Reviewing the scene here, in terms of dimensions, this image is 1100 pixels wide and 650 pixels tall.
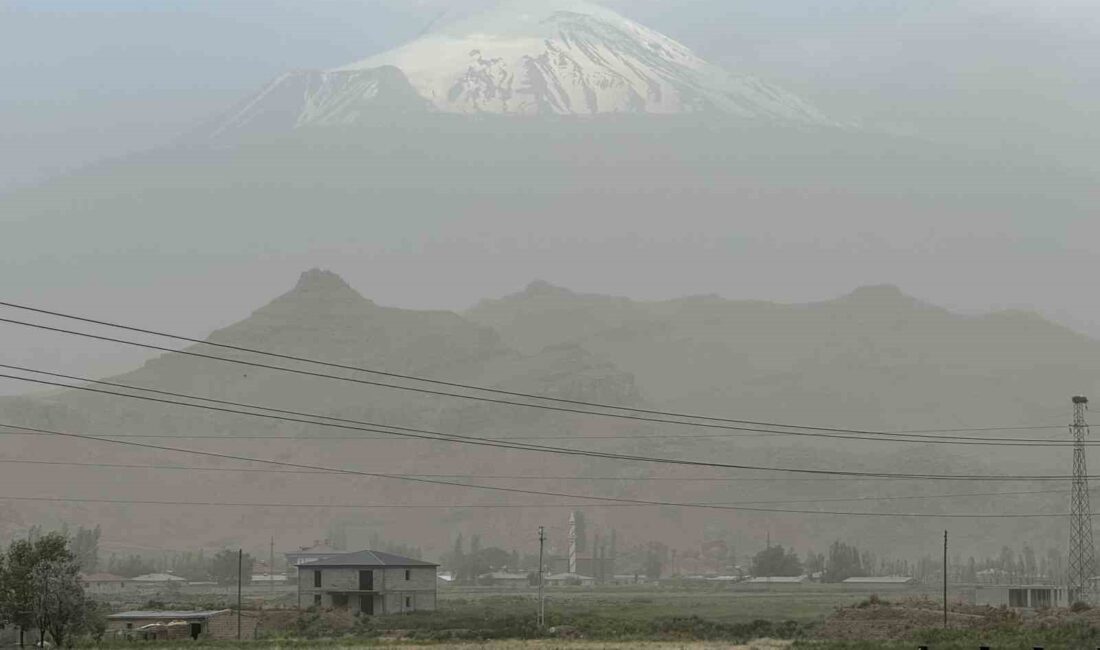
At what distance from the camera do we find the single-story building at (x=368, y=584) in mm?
149500

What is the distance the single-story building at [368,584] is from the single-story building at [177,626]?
26.9m

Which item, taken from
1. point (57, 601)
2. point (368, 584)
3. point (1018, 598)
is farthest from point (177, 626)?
point (1018, 598)

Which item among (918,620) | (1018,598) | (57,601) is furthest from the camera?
(1018,598)

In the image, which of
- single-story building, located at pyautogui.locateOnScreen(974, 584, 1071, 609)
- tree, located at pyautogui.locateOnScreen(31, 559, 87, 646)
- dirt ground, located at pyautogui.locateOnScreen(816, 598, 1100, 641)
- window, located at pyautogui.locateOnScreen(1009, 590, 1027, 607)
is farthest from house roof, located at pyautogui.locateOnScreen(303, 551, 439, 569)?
tree, located at pyautogui.locateOnScreen(31, 559, 87, 646)

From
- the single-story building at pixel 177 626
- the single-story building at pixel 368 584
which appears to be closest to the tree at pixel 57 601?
the single-story building at pixel 177 626

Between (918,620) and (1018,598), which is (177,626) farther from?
(1018,598)

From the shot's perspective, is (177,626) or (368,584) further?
(368,584)

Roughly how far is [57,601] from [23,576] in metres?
3.82

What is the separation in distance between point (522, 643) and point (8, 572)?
98.6ft

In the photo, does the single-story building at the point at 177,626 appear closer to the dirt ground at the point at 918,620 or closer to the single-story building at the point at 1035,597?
the dirt ground at the point at 918,620

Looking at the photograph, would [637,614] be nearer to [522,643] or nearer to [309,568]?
[309,568]

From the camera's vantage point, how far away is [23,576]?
92.2m

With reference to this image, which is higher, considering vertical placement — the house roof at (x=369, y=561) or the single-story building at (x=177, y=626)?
the house roof at (x=369, y=561)

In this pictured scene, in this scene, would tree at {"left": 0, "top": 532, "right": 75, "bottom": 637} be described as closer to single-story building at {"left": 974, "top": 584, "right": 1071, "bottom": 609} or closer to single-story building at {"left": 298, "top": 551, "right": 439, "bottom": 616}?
single-story building at {"left": 298, "top": 551, "right": 439, "bottom": 616}
